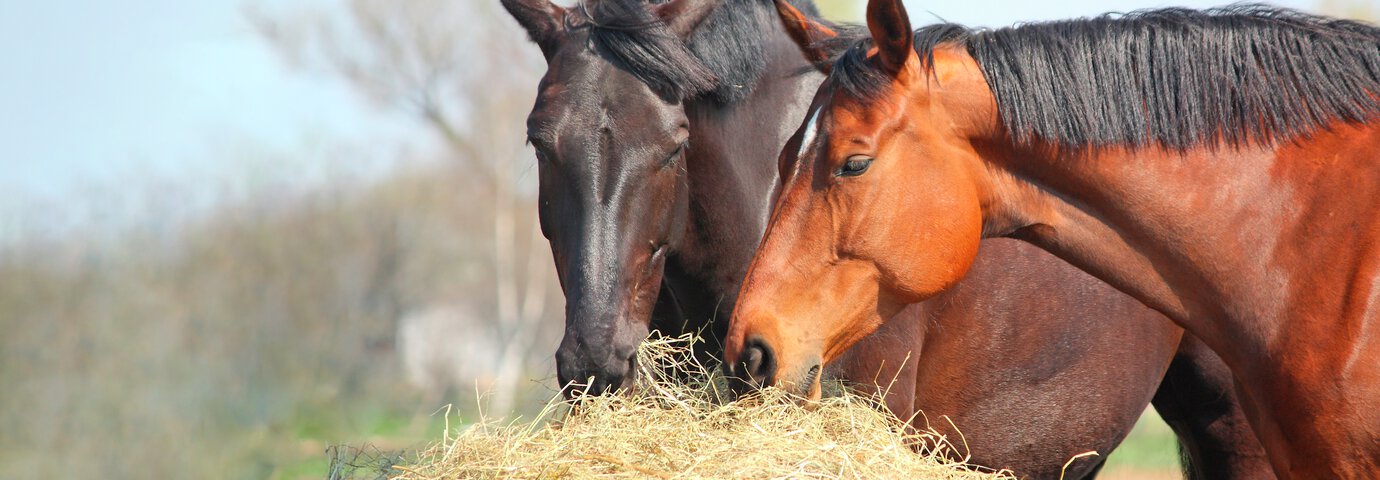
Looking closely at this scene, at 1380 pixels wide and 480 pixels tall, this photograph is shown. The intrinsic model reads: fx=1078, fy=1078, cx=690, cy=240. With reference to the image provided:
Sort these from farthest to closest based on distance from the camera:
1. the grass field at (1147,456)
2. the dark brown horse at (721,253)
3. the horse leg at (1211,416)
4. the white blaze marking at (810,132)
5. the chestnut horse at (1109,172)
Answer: the grass field at (1147,456)
the horse leg at (1211,416)
the dark brown horse at (721,253)
the white blaze marking at (810,132)
the chestnut horse at (1109,172)

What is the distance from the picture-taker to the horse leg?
184 inches

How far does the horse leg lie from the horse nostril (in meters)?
2.72

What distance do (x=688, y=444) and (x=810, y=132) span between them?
87 cm

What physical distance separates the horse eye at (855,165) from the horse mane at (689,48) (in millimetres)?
744

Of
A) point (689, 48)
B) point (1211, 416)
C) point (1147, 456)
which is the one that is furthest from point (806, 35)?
point (1147, 456)

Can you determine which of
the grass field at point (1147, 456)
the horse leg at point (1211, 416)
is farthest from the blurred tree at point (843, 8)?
the horse leg at point (1211, 416)

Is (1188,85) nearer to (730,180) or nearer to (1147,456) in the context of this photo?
(730,180)

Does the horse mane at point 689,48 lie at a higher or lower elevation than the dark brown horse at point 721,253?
higher

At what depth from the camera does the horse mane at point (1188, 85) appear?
8.86 ft

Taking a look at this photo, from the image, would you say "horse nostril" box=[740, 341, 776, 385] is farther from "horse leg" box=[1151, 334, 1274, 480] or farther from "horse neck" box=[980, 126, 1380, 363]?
"horse leg" box=[1151, 334, 1274, 480]

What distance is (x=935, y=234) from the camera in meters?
2.75

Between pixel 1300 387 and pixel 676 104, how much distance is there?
1.84 meters

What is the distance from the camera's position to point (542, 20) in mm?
3605

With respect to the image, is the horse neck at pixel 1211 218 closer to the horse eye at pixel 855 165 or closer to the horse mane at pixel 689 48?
the horse eye at pixel 855 165
